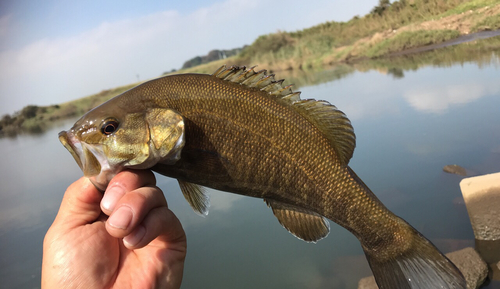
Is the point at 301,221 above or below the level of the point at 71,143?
below

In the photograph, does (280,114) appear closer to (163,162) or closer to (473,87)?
(163,162)

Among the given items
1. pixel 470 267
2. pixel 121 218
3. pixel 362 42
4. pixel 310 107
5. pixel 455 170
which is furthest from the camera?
pixel 362 42

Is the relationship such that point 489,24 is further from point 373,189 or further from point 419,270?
point 419,270

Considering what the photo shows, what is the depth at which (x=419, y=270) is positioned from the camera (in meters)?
1.94

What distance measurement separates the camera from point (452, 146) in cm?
857

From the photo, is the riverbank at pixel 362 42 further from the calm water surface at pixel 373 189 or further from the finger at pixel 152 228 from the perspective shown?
the finger at pixel 152 228

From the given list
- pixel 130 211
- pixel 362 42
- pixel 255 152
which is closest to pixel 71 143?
pixel 130 211

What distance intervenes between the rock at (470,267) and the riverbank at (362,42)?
17.0m

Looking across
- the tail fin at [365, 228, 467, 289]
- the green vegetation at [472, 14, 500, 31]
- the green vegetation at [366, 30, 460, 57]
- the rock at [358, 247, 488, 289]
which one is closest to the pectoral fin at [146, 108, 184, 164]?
the tail fin at [365, 228, 467, 289]

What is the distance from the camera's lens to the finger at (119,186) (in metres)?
1.66

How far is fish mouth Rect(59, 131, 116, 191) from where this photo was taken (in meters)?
1.66

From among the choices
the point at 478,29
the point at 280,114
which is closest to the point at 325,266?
the point at 280,114

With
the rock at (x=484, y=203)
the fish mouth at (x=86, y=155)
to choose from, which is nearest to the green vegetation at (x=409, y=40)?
the rock at (x=484, y=203)

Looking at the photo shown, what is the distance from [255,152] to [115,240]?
1.21m
